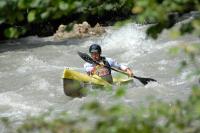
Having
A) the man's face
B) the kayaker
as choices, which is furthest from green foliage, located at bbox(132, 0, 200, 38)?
the kayaker

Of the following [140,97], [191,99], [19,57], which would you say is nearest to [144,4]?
[191,99]

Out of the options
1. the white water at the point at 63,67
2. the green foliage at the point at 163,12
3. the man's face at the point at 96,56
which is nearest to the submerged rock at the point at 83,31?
the white water at the point at 63,67

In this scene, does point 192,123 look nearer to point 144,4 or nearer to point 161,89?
point 144,4

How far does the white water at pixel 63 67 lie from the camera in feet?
32.2

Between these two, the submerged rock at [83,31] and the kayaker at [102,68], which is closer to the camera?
the kayaker at [102,68]

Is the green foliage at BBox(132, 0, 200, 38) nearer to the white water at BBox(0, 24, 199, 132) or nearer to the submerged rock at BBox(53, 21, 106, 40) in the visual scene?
the white water at BBox(0, 24, 199, 132)

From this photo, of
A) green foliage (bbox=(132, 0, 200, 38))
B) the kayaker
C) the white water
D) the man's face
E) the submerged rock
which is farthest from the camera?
the submerged rock

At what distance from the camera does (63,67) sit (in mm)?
14141

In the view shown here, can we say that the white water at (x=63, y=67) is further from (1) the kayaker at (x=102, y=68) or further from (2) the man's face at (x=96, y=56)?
(2) the man's face at (x=96, y=56)

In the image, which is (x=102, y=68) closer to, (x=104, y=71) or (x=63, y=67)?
(x=104, y=71)

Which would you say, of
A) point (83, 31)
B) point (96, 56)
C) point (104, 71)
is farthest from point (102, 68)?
point (83, 31)

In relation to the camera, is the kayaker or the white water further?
the kayaker

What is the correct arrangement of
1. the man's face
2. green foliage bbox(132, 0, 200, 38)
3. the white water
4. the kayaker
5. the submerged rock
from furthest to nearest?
the submerged rock, the kayaker, the man's face, the white water, green foliage bbox(132, 0, 200, 38)

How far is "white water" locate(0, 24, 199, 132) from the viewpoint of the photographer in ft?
32.2
